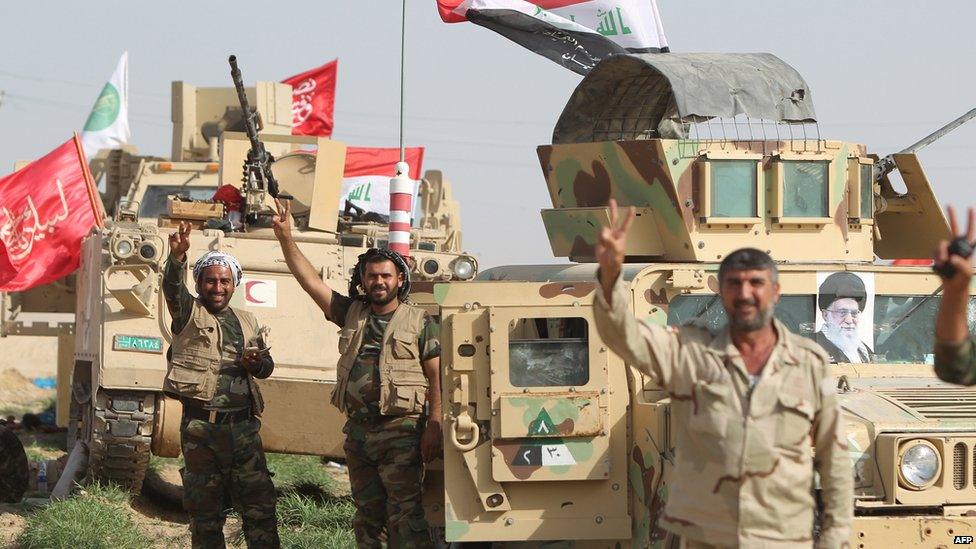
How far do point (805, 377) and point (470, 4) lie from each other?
662 centimetres

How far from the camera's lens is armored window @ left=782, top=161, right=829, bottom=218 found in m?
7.31

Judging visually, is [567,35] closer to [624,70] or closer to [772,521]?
[624,70]

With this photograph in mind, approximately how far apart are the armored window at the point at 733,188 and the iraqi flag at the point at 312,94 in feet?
49.4

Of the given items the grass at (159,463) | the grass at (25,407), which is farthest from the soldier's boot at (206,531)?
the grass at (25,407)

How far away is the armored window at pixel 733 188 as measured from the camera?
725cm

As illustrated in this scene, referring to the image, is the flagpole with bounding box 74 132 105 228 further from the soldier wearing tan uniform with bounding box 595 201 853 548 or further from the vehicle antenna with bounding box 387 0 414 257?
the soldier wearing tan uniform with bounding box 595 201 853 548

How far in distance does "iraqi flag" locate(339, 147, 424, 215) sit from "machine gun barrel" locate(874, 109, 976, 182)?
10.4m

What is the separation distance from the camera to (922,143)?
828cm

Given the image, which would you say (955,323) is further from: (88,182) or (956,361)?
(88,182)

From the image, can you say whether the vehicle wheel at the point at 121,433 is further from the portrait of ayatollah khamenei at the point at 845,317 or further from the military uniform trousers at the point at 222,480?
the portrait of ayatollah khamenei at the point at 845,317

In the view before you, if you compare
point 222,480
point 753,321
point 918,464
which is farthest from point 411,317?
point 753,321

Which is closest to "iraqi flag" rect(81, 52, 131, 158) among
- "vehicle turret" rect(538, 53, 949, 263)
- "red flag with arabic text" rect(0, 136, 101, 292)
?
"red flag with arabic text" rect(0, 136, 101, 292)

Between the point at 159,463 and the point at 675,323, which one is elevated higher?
the point at 675,323

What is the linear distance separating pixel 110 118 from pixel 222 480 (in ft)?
62.5
